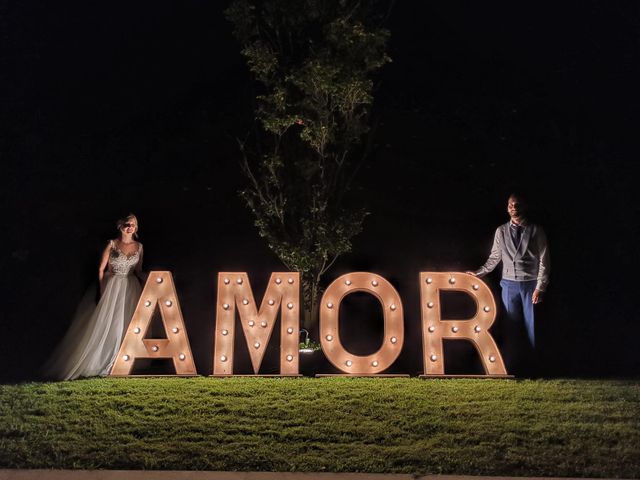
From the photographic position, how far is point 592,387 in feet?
28.8

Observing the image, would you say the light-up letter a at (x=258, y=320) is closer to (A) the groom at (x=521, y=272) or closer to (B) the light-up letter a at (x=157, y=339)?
(B) the light-up letter a at (x=157, y=339)

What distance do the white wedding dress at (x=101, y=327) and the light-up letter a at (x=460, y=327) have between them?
4372mm

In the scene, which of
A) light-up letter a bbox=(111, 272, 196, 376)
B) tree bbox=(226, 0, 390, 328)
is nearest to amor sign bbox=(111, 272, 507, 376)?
light-up letter a bbox=(111, 272, 196, 376)

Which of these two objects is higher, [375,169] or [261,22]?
[261,22]

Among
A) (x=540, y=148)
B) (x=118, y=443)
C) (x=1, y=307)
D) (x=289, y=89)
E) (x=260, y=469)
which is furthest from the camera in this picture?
(x=540, y=148)

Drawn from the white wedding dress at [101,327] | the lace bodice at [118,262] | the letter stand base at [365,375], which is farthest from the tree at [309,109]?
the white wedding dress at [101,327]

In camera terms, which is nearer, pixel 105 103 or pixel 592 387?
pixel 592 387

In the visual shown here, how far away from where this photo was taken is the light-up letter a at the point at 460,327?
9.46m

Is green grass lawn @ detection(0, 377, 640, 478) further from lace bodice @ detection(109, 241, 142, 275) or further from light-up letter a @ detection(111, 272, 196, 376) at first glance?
lace bodice @ detection(109, 241, 142, 275)

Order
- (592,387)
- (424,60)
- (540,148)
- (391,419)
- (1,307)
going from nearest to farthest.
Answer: (391,419)
(592,387)
(1,307)
(540,148)
(424,60)

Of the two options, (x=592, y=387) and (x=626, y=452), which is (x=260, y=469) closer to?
(x=626, y=452)

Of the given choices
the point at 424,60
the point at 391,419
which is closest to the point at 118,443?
the point at 391,419

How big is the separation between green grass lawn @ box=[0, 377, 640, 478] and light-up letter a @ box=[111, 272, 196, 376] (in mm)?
300

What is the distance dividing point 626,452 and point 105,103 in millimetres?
12447
